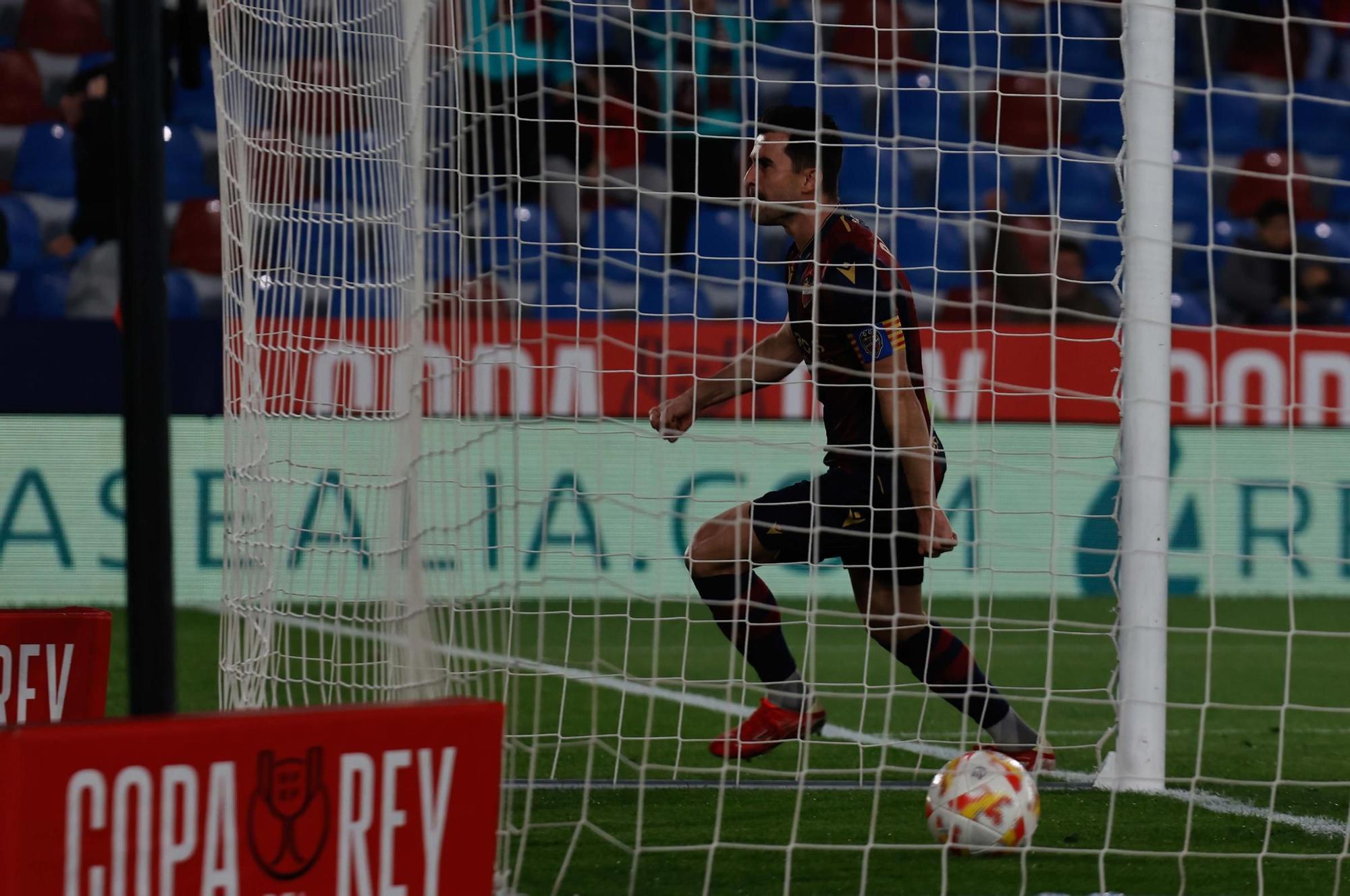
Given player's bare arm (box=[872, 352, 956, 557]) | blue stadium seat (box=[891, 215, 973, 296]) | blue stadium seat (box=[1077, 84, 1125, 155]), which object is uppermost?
blue stadium seat (box=[1077, 84, 1125, 155])

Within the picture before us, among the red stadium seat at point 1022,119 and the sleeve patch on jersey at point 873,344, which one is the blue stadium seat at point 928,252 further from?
the sleeve patch on jersey at point 873,344

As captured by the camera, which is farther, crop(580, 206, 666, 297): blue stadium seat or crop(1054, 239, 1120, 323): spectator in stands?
crop(1054, 239, 1120, 323): spectator in stands

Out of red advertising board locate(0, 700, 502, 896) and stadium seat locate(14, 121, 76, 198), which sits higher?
stadium seat locate(14, 121, 76, 198)

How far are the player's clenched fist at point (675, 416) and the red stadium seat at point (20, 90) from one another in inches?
257

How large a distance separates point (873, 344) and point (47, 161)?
6.87m

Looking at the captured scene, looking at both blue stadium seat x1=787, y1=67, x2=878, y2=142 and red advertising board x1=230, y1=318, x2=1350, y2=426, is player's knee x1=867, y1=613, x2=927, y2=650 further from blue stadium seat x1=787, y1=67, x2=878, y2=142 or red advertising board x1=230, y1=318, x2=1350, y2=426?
blue stadium seat x1=787, y1=67, x2=878, y2=142

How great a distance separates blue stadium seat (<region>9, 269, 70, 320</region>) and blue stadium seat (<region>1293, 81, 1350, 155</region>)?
23.7 feet

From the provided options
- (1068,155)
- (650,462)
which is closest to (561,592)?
(650,462)

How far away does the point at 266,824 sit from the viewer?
6.51 feet

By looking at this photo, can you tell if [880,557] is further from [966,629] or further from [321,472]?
[966,629]

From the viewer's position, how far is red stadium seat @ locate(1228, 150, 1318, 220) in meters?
10.0

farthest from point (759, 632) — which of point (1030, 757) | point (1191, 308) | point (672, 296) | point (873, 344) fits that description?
point (1191, 308)

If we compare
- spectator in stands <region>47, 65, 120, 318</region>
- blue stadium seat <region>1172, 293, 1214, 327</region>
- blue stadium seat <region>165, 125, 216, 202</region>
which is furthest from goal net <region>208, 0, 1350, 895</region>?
spectator in stands <region>47, 65, 120, 318</region>

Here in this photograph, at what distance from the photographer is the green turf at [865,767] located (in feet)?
9.95
